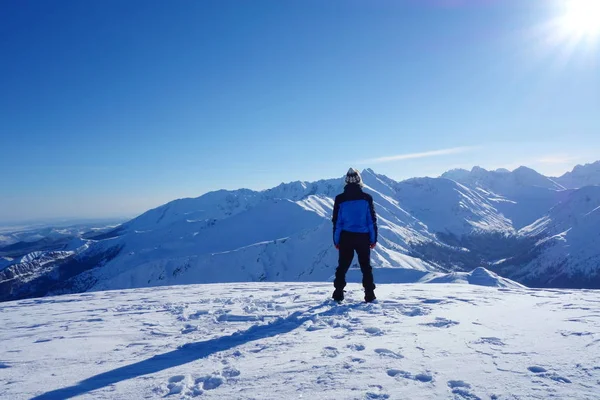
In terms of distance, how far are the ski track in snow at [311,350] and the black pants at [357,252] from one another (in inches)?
22.9

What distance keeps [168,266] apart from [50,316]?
631 feet

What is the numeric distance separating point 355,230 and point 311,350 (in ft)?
13.9

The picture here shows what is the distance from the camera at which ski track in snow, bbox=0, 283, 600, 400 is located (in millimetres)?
4121

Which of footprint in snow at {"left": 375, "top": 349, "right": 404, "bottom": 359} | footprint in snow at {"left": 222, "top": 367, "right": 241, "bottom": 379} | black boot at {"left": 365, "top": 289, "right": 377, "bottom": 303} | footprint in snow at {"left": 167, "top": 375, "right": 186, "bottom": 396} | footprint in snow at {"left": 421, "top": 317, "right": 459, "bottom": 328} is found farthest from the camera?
black boot at {"left": 365, "top": 289, "right": 377, "bottom": 303}

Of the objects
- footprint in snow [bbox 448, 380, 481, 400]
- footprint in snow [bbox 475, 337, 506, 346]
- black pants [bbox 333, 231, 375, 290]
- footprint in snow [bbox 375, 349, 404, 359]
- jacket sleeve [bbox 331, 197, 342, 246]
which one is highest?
jacket sleeve [bbox 331, 197, 342, 246]

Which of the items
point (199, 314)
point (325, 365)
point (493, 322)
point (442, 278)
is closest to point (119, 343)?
point (199, 314)

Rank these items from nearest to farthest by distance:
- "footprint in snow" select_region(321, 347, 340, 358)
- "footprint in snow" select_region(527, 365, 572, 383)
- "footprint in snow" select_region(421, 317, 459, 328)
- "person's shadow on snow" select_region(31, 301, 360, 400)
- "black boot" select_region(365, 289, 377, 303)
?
1. "footprint in snow" select_region(527, 365, 572, 383)
2. "person's shadow on snow" select_region(31, 301, 360, 400)
3. "footprint in snow" select_region(321, 347, 340, 358)
4. "footprint in snow" select_region(421, 317, 459, 328)
5. "black boot" select_region(365, 289, 377, 303)

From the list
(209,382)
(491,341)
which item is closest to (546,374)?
(491,341)

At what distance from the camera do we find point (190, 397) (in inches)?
159

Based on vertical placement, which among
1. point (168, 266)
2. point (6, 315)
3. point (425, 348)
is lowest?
point (168, 266)

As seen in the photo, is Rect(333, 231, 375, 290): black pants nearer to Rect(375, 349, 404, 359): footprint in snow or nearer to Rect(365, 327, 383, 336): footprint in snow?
Rect(365, 327, 383, 336): footprint in snow

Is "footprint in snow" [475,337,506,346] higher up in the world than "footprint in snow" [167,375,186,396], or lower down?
higher up

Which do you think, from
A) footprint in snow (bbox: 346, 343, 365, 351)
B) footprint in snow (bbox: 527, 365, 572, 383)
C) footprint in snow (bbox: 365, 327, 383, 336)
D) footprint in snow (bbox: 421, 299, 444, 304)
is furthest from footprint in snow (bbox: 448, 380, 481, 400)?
footprint in snow (bbox: 421, 299, 444, 304)

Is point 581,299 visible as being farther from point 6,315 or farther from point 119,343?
point 6,315
